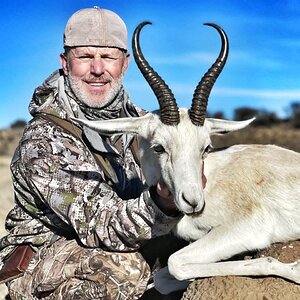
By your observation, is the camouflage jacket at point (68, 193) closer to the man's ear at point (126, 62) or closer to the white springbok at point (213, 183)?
the white springbok at point (213, 183)

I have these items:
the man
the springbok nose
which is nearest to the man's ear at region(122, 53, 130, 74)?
the man

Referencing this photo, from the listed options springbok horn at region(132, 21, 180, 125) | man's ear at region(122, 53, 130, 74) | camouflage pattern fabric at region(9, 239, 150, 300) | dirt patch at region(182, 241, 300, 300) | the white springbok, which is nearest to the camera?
dirt patch at region(182, 241, 300, 300)

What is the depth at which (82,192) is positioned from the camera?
5.80 m

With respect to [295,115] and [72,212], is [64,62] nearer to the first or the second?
[72,212]

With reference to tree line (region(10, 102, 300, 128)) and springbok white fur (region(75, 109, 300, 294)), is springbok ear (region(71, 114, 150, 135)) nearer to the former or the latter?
springbok white fur (region(75, 109, 300, 294))

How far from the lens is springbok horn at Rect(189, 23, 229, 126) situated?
5367mm

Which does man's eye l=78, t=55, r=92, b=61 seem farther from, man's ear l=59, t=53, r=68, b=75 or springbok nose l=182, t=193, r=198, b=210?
springbok nose l=182, t=193, r=198, b=210

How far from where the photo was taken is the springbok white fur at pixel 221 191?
518cm

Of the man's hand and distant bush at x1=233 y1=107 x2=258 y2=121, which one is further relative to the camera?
distant bush at x1=233 y1=107 x2=258 y2=121

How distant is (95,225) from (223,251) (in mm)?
1077

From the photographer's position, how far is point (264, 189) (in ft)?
18.2

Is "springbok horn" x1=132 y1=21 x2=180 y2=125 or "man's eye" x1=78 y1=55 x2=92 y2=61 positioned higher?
"man's eye" x1=78 y1=55 x2=92 y2=61

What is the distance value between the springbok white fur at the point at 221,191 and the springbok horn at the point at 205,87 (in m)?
0.08

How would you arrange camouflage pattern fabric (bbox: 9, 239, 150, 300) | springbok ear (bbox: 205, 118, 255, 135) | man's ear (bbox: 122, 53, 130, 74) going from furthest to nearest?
man's ear (bbox: 122, 53, 130, 74)
camouflage pattern fabric (bbox: 9, 239, 150, 300)
springbok ear (bbox: 205, 118, 255, 135)
